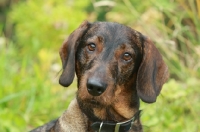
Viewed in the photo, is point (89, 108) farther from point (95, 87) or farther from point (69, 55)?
point (69, 55)

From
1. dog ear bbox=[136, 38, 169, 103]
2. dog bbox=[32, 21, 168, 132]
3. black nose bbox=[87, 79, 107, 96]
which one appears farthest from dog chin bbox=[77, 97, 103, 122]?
dog ear bbox=[136, 38, 169, 103]

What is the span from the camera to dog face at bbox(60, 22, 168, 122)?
5367mm

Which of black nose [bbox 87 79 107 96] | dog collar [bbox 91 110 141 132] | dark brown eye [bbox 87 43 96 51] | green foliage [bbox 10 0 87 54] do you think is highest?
dark brown eye [bbox 87 43 96 51]

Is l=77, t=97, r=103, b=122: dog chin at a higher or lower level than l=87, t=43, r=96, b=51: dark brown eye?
lower

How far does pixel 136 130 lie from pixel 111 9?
17.9ft

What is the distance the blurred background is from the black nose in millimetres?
969

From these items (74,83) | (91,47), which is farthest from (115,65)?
(74,83)

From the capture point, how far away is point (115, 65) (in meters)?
5.38

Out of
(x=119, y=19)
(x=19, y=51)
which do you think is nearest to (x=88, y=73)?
(x=119, y=19)

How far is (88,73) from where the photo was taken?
523 centimetres

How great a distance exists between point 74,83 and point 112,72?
362cm

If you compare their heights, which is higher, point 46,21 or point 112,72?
point 112,72

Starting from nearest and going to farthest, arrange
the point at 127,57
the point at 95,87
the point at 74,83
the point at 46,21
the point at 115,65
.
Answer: the point at 95,87 < the point at 115,65 < the point at 127,57 < the point at 74,83 < the point at 46,21

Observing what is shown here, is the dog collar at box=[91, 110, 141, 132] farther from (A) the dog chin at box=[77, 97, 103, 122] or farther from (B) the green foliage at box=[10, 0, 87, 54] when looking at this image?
(B) the green foliage at box=[10, 0, 87, 54]
